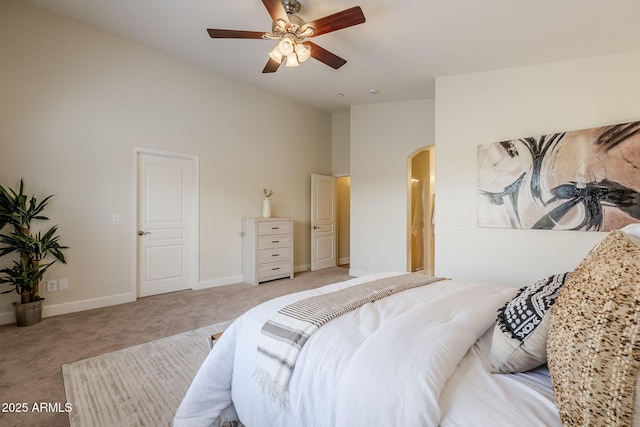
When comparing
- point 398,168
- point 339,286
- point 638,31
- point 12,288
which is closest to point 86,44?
point 12,288

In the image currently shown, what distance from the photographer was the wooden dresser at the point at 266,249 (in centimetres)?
474

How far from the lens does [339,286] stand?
1.93m

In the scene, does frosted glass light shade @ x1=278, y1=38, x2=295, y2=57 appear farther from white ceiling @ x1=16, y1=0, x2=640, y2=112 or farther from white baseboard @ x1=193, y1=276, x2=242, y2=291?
white baseboard @ x1=193, y1=276, x2=242, y2=291

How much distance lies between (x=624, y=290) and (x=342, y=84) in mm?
4424

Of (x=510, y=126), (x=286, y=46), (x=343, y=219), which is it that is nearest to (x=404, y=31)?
(x=286, y=46)

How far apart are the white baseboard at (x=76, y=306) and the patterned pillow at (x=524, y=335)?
13.5 ft

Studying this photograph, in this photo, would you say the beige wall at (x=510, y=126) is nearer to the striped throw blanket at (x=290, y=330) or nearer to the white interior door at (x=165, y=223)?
the striped throw blanket at (x=290, y=330)

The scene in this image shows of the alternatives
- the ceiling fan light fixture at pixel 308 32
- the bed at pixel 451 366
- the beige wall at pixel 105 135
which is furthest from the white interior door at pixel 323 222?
the bed at pixel 451 366

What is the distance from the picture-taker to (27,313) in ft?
9.60

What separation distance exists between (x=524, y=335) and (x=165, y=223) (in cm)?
431

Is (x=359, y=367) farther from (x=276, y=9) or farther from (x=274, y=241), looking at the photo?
(x=274, y=241)

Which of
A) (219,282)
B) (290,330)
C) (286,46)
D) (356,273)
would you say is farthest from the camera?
(356,273)

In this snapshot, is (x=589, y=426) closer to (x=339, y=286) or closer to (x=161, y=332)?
(x=339, y=286)

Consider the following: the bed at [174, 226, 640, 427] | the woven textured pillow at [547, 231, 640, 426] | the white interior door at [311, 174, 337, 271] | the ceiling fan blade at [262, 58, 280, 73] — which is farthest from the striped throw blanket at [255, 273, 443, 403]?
the white interior door at [311, 174, 337, 271]
